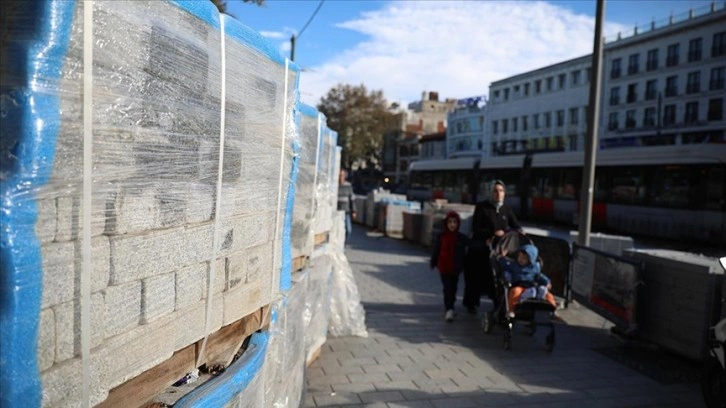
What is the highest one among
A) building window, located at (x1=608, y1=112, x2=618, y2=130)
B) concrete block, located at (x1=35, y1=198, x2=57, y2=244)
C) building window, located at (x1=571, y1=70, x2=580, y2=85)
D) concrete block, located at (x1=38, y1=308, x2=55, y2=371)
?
building window, located at (x1=571, y1=70, x2=580, y2=85)

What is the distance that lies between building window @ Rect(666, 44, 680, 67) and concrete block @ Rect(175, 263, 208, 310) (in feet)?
183

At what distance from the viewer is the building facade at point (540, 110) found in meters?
57.3

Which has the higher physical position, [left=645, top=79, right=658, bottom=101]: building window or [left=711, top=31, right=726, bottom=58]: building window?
[left=711, top=31, right=726, bottom=58]: building window

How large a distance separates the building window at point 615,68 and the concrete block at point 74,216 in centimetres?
6029

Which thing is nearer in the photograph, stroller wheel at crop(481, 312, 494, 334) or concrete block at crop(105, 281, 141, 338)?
concrete block at crop(105, 281, 141, 338)

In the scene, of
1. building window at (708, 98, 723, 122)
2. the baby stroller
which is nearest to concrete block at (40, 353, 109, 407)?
the baby stroller

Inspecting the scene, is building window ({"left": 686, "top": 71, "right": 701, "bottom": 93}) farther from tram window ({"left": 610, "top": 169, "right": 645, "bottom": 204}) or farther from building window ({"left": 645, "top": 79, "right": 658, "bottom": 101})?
tram window ({"left": 610, "top": 169, "right": 645, "bottom": 204})

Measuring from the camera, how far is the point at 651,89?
2005 inches

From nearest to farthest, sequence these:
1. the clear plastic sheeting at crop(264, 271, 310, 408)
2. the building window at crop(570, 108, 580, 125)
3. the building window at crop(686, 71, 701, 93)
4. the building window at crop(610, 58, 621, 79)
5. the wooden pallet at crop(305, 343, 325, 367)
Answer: the clear plastic sheeting at crop(264, 271, 310, 408)
the wooden pallet at crop(305, 343, 325, 367)
the building window at crop(686, 71, 701, 93)
the building window at crop(610, 58, 621, 79)
the building window at crop(570, 108, 580, 125)

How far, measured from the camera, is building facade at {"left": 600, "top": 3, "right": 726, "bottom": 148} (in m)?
45.0

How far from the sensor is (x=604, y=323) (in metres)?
7.16

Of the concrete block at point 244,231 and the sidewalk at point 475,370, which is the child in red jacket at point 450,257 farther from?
the concrete block at point 244,231

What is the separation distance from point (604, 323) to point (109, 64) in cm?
711

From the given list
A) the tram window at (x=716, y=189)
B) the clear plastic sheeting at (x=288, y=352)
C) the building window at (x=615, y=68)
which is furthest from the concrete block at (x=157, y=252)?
the building window at (x=615, y=68)
